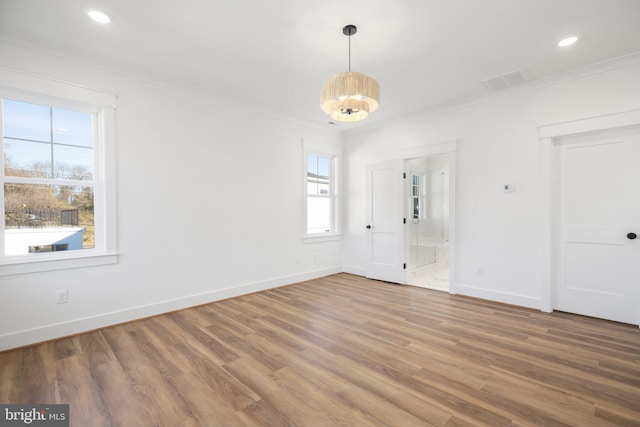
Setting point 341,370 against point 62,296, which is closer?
point 341,370

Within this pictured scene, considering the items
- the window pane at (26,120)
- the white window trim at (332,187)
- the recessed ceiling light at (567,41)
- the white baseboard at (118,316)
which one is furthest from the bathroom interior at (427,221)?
the window pane at (26,120)

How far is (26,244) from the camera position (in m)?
2.86

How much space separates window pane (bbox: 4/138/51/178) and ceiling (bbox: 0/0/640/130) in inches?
37.5

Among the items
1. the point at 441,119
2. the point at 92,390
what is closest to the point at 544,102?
the point at 441,119

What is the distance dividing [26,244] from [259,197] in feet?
8.79

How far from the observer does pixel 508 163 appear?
155 inches

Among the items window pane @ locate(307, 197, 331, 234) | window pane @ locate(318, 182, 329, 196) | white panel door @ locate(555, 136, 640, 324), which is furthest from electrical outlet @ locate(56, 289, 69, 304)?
white panel door @ locate(555, 136, 640, 324)

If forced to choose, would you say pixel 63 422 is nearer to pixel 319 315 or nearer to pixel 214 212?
pixel 319 315

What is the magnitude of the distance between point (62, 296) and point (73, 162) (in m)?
1.40

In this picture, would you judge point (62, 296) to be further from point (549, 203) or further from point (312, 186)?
point (549, 203)

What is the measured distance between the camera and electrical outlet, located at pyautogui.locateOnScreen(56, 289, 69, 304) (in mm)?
2941

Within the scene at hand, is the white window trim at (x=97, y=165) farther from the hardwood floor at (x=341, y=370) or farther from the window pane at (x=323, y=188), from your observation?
the window pane at (x=323, y=188)

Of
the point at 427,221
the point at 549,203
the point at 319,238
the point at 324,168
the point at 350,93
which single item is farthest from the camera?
the point at 427,221

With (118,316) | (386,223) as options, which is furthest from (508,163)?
(118,316)
